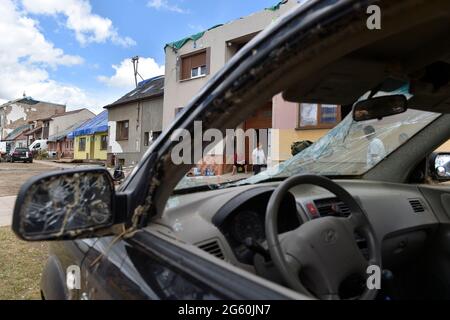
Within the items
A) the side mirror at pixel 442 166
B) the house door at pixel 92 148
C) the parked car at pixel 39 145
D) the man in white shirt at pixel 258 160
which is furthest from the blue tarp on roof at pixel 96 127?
the side mirror at pixel 442 166

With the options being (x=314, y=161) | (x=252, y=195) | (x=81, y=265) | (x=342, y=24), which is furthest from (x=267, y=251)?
(x=314, y=161)

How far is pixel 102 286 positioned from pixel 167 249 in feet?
0.86

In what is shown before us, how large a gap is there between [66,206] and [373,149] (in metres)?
2.16

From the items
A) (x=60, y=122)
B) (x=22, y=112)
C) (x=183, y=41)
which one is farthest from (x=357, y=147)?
(x=22, y=112)

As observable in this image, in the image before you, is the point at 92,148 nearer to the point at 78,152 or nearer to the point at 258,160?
the point at 78,152

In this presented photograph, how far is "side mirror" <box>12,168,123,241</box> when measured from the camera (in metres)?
1.26

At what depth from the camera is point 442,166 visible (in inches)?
117

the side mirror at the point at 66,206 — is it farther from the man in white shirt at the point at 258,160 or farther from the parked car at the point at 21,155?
the parked car at the point at 21,155

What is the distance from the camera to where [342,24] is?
1.00m

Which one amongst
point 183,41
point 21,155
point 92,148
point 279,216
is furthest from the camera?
point 21,155

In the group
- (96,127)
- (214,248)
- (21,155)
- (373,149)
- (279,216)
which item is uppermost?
(96,127)

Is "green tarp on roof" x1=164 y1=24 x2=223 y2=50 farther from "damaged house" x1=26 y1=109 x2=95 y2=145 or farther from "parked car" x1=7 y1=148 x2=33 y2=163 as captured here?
"damaged house" x1=26 y1=109 x2=95 y2=145

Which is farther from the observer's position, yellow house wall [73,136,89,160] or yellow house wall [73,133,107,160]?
yellow house wall [73,136,89,160]

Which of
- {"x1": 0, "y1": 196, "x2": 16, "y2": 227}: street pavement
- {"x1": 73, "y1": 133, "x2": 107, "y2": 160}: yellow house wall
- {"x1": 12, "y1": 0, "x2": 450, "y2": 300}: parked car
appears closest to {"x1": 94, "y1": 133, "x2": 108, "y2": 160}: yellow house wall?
{"x1": 73, "y1": 133, "x2": 107, "y2": 160}: yellow house wall
